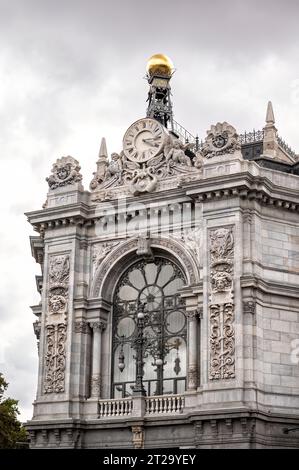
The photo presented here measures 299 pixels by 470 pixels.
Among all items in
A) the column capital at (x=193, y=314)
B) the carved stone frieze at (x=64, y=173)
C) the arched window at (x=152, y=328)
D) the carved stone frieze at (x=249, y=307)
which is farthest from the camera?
A: the carved stone frieze at (x=64, y=173)

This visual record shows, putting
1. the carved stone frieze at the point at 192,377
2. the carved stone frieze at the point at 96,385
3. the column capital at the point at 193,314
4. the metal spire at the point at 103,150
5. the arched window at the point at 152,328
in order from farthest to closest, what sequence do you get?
the metal spire at the point at 103,150
the carved stone frieze at the point at 96,385
the arched window at the point at 152,328
the column capital at the point at 193,314
the carved stone frieze at the point at 192,377

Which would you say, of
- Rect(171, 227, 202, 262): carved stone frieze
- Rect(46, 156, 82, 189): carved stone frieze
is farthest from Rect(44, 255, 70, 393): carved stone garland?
Rect(171, 227, 202, 262): carved stone frieze

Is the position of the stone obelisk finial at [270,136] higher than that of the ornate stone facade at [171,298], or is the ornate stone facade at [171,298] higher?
the stone obelisk finial at [270,136]

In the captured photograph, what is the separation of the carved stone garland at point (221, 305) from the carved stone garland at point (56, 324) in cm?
642

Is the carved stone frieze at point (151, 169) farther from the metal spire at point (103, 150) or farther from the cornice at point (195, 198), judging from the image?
the metal spire at point (103, 150)

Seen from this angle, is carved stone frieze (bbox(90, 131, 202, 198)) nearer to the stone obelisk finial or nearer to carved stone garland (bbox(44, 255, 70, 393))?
carved stone garland (bbox(44, 255, 70, 393))

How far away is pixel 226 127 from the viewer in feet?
125

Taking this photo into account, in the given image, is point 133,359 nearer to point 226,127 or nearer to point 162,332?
point 162,332

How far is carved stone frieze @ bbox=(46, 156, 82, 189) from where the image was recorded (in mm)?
40938

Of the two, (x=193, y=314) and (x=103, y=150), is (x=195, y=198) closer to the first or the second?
(x=193, y=314)

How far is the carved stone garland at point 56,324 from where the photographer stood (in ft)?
126

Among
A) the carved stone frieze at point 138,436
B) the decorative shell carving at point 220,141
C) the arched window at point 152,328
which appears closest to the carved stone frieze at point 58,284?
the arched window at point 152,328

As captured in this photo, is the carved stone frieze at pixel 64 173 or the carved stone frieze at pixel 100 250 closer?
the carved stone frieze at pixel 100 250
